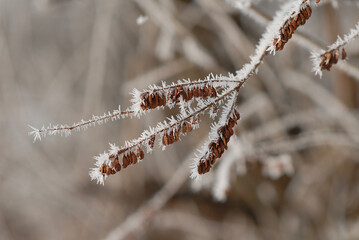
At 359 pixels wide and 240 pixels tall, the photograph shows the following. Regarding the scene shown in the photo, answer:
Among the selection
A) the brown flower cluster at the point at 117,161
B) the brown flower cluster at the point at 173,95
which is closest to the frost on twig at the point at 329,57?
the brown flower cluster at the point at 173,95

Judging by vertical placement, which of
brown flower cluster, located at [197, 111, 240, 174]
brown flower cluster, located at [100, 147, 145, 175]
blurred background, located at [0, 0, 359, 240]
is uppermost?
blurred background, located at [0, 0, 359, 240]

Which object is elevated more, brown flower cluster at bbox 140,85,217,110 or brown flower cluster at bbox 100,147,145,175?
brown flower cluster at bbox 140,85,217,110

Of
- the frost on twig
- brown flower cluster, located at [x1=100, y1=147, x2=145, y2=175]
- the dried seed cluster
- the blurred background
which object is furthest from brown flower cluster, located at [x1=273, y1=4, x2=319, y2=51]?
the blurred background

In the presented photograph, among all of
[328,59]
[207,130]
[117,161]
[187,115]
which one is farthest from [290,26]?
[207,130]

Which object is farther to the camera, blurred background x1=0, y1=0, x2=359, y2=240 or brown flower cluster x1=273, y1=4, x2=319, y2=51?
blurred background x1=0, y1=0, x2=359, y2=240

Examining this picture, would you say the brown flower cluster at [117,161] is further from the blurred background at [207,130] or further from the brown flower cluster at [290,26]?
the blurred background at [207,130]

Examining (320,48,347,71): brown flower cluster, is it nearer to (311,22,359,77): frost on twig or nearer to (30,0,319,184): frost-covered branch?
(311,22,359,77): frost on twig
